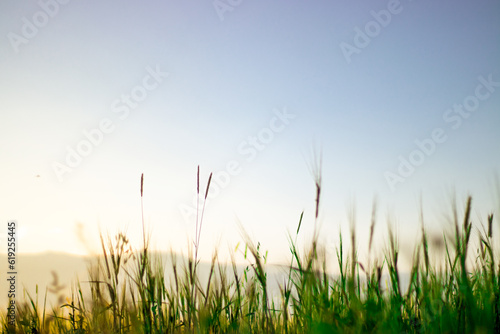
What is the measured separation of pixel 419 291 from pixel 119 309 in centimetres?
166

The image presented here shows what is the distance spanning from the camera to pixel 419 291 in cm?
235

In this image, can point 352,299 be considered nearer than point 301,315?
Yes

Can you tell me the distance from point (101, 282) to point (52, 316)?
0.75 metres

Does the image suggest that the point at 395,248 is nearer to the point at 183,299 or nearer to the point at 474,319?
the point at 474,319

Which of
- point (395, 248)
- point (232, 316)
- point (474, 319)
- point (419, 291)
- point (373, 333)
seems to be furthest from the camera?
point (232, 316)

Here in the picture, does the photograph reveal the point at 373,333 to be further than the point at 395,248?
No

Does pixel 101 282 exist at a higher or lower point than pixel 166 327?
higher

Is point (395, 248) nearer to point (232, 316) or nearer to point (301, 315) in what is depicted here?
point (301, 315)

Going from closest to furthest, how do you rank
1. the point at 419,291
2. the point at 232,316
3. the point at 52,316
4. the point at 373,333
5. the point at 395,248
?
the point at 373,333
the point at 395,248
the point at 419,291
the point at 232,316
the point at 52,316

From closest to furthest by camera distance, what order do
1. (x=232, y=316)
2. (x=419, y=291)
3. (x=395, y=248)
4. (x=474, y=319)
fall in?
1. (x=474, y=319)
2. (x=395, y=248)
3. (x=419, y=291)
4. (x=232, y=316)

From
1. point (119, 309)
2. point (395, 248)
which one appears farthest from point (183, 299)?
point (395, 248)

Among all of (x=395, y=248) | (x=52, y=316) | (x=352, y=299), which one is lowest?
(x=52, y=316)

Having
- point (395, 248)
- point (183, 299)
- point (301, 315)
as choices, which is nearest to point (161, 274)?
point (183, 299)

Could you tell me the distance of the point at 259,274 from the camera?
7.39 feet
